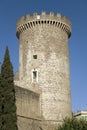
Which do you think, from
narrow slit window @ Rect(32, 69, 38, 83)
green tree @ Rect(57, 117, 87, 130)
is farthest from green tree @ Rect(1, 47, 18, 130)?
narrow slit window @ Rect(32, 69, 38, 83)

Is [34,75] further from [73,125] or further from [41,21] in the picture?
[73,125]

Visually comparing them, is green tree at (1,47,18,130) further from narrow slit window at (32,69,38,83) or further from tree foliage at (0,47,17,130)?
narrow slit window at (32,69,38,83)

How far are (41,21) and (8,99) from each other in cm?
1268

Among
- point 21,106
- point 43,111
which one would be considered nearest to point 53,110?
point 43,111

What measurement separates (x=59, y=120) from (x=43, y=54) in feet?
19.6

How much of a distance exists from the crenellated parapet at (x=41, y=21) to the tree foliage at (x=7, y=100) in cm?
1092

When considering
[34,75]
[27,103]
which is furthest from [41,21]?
[27,103]

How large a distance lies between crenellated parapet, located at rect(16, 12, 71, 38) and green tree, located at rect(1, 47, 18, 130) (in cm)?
1079

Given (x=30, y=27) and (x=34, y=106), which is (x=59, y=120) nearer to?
(x=34, y=106)

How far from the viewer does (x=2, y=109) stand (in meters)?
21.0

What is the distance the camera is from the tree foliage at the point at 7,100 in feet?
67.8

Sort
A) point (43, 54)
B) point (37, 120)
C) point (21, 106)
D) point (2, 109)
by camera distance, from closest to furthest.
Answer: point (2, 109) → point (21, 106) → point (37, 120) → point (43, 54)

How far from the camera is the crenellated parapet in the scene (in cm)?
3219

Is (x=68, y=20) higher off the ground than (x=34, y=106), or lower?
higher
